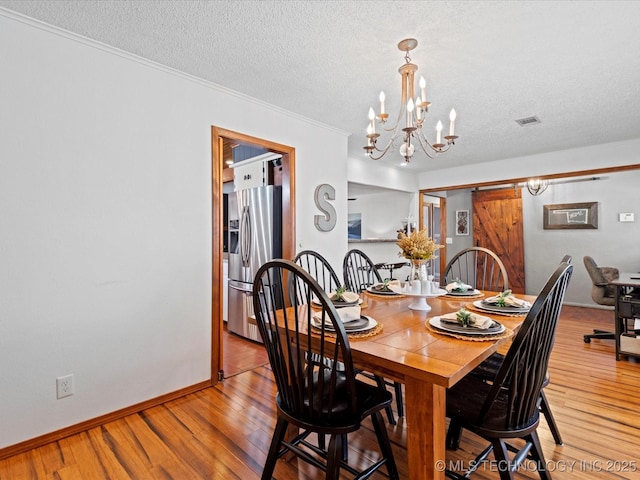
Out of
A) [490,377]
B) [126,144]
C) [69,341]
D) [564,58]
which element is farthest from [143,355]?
[564,58]

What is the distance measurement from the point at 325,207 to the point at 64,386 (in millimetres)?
2573

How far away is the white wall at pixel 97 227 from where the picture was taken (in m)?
1.84

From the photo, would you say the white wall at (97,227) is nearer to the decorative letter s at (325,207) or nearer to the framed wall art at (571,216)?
the decorative letter s at (325,207)

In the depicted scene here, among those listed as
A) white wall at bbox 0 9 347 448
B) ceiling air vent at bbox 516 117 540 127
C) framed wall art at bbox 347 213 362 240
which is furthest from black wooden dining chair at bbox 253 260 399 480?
framed wall art at bbox 347 213 362 240

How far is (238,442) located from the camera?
1896 millimetres

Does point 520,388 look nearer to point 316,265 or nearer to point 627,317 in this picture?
point 316,265

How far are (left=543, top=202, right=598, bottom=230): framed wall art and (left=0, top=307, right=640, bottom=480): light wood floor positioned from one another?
396 cm

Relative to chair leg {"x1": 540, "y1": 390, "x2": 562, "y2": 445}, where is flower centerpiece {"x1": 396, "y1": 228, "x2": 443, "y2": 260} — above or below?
above

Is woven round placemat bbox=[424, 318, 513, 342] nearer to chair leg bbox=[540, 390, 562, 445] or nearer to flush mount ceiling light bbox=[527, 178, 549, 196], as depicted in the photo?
chair leg bbox=[540, 390, 562, 445]

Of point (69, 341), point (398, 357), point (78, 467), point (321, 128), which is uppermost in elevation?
point (321, 128)

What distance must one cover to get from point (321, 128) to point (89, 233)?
2.41 metres

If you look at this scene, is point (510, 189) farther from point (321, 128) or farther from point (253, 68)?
point (253, 68)

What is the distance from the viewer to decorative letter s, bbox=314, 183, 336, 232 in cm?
355

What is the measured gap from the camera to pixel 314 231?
353 centimetres
